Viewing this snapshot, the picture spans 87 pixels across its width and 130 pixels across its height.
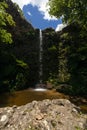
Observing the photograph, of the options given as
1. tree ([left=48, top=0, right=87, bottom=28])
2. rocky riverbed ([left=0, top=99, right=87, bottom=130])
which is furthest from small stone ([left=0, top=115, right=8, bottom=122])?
tree ([left=48, top=0, right=87, bottom=28])

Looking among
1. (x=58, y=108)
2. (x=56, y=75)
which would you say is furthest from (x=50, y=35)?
(x=58, y=108)

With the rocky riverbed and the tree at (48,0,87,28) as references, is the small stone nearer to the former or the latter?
the rocky riverbed

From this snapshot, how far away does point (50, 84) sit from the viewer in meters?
26.6

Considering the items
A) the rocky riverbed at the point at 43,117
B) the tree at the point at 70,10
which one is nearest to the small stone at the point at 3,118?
the rocky riverbed at the point at 43,117

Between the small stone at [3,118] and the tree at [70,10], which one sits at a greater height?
the tree at [70,10]

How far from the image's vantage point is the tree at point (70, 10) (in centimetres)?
2677

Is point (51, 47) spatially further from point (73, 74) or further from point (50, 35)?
point (73, 74)

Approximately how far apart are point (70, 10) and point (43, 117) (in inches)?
852

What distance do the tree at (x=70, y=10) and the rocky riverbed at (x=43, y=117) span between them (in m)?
19.5

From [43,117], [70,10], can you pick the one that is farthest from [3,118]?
[70,10]

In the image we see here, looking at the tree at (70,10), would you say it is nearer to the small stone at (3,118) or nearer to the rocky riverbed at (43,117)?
the rocky riverbed at (43,117)

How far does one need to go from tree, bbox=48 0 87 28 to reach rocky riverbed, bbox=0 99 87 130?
19.5 m

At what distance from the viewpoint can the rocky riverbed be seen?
703 cm

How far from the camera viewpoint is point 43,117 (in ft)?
24.6
